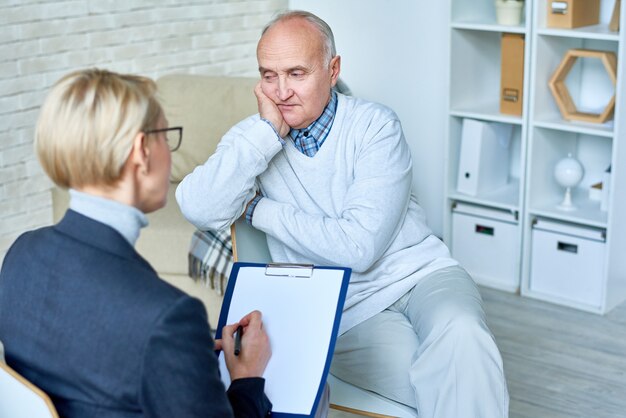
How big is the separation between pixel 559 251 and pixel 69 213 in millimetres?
2647

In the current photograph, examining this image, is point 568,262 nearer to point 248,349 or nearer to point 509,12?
point 509,12

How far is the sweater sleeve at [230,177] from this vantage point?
2188 mm

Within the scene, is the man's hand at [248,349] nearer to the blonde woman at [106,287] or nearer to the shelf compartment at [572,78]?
the blonde woman at [106,287]

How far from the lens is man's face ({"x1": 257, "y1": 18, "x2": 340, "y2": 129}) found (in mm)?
2279

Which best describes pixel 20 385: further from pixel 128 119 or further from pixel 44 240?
pixel 128 119

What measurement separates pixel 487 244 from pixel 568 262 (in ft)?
1.19

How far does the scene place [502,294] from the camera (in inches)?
152

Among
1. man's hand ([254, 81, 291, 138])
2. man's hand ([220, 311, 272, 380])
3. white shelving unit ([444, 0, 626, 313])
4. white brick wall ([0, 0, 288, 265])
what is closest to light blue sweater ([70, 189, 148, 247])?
man's hand ([220, 311, 272, 380])

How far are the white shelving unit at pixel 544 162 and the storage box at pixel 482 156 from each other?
4cm

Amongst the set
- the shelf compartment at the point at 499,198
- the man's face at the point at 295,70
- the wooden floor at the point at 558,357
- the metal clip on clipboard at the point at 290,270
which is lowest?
the wooden floor at the point at 558,357

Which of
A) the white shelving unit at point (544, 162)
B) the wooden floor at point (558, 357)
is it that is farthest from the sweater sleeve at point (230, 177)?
the white shelving unit at point (544, 162)

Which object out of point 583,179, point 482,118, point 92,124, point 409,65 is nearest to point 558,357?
point 583,179

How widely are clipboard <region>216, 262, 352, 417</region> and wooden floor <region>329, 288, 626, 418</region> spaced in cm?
104

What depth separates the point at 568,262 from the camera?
3.70 m
